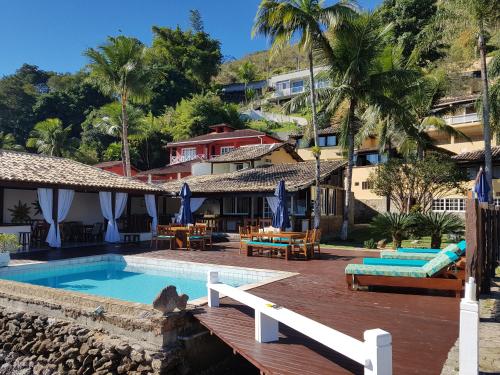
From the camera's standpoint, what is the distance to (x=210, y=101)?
52.9 meters

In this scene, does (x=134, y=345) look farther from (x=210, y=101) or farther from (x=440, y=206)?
(x=210, y=101)

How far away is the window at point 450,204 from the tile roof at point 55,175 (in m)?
17.2

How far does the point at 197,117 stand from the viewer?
49.6 metres

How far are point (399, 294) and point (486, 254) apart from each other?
1939 millimetres

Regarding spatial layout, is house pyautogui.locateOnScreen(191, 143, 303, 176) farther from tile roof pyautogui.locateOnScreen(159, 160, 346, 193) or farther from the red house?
the red house

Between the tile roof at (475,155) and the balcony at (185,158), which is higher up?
the balcony at (185,158)

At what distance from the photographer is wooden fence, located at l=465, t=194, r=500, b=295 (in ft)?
21.1

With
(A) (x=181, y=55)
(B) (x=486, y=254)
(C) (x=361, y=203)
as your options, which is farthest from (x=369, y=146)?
(A) (x=181, y=55)

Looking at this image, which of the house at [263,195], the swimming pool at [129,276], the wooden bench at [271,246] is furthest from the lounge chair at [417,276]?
the house at [263,195]

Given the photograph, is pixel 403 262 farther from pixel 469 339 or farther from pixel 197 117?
pixel 197 117

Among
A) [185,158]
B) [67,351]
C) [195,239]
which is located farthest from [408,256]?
[185,158]

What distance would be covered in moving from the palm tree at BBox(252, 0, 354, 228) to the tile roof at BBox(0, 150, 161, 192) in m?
9.10

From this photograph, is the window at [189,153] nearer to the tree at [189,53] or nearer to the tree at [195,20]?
the tree at [189,53]

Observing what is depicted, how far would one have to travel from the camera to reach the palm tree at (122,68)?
25.8m
